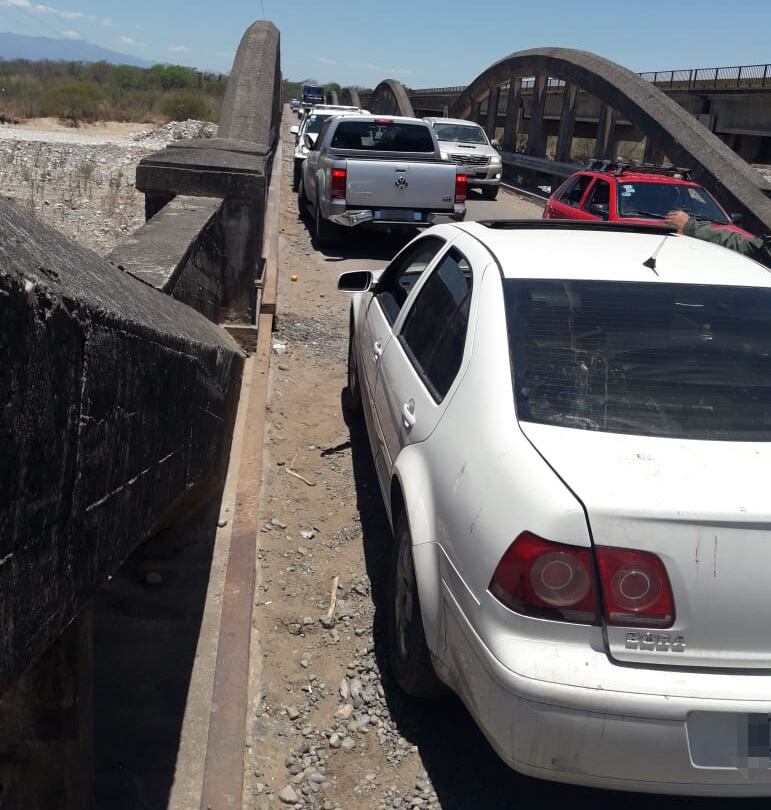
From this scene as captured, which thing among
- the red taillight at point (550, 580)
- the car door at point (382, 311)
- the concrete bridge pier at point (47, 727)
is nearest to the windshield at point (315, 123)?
the car door at point (382, 311)

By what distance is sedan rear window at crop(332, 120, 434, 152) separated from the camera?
15.2 meters

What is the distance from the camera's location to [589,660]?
2.58 m

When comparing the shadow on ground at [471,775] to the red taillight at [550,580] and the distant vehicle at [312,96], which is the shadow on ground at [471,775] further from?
the distant vehicle at [312,96]

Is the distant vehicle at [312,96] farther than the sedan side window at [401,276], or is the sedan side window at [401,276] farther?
the distant vehicle at [312,96]

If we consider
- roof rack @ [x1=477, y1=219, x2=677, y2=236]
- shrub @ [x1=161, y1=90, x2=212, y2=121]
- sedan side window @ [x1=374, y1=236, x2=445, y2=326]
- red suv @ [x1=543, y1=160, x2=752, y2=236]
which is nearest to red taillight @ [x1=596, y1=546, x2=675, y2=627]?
roof rack @ [x1=477, y1=219, x2=677, y2=236]

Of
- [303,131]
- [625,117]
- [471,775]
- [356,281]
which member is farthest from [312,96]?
[471,775]

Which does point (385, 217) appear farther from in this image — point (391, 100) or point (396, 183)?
point (391, 100)

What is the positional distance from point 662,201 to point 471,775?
32.2ft

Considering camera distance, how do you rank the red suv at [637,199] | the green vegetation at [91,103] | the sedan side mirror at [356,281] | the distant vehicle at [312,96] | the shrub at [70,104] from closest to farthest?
the sedan side mirror at [356,281], the red suv at [637,199], the shrub at [70,104], the green vegetation at [91,103], the distant vehicle at [312,96]

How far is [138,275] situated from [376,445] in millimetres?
1407

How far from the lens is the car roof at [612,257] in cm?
379

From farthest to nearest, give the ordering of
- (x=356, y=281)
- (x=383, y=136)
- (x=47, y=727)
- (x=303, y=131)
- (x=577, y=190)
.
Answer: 1. (x=303, y=131)
2. (x=383, y=136)
3. (x=577, y=190)
4. (x=356, y=281)
5. (x=47, y=727)

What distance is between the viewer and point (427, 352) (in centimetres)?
414

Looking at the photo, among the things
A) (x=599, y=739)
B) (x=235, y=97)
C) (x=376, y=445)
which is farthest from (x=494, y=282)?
(x=235, y=97)
